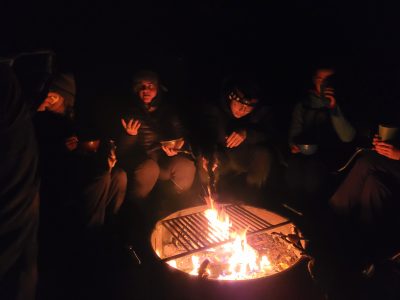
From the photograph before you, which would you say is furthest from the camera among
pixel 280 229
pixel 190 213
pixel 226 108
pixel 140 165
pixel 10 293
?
pixel 226 108

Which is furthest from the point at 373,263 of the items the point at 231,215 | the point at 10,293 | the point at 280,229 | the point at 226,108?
the point at 10,293

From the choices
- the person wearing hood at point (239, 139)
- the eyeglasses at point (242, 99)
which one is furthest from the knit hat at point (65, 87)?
the eyeglasses at point (242, 99)

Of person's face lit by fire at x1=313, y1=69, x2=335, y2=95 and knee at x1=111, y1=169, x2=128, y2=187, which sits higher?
person's face lit by fire at x1=313, y1=69, x2=335, y2=95

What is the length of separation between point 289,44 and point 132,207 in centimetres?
371

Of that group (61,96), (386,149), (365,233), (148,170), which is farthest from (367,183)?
(61,96)

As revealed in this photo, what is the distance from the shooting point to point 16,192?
1.46m

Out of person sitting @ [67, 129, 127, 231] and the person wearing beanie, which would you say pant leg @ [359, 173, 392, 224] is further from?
the person wearing beanie

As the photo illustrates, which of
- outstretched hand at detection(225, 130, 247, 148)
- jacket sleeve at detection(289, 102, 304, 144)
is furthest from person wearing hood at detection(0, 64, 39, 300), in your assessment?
jacket sleeve at detection(289, 102, 304, 144)

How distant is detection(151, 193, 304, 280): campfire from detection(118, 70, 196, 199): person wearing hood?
0.85 meters

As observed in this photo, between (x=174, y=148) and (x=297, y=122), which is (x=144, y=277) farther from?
(x=297, y=122)

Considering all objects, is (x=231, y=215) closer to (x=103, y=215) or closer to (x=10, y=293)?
(x=103, y=215)

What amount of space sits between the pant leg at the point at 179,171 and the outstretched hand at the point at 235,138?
1.72 ft

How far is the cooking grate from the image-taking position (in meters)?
2.60

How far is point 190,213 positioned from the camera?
320 centimetres
